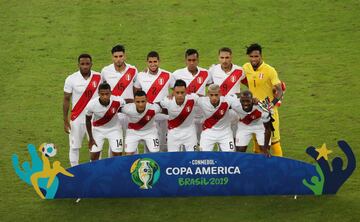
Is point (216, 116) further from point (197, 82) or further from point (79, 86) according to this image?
point (79, 86)

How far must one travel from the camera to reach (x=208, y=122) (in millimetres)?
18281

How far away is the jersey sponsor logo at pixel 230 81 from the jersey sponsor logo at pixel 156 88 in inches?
36.0

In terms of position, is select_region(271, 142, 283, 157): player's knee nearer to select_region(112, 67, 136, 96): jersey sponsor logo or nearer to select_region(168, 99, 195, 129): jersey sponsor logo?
select_region(168, 99, 195, 129): jersey sponsor logo

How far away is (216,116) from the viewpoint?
1817cm

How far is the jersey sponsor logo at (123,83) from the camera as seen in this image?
18.8 meters

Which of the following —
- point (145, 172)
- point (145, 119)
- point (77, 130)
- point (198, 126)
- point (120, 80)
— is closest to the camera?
point (145, 172)

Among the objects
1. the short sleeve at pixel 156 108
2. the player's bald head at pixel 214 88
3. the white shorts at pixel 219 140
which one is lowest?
the white shorts at pixel 219 140

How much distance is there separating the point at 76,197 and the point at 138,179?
1003mm

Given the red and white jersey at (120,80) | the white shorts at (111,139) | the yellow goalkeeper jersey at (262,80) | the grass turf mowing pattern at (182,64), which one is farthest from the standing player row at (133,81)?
the grass turf mowing pattern at (182,64)

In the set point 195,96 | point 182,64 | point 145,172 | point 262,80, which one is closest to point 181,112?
point 195,96

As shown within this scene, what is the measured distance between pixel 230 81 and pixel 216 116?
746 mm

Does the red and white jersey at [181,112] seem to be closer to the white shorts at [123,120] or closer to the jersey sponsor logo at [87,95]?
the white shorts at [123,120]

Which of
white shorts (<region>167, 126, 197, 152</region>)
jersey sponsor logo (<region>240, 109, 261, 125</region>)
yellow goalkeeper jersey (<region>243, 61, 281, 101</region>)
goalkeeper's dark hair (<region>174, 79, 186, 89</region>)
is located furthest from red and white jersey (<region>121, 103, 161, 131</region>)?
yellow goalkeeper jersey (<region>243, 61, 281, 101</region>)

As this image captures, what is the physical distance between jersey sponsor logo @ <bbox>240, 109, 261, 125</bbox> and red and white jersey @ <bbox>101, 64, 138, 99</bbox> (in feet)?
6.31
